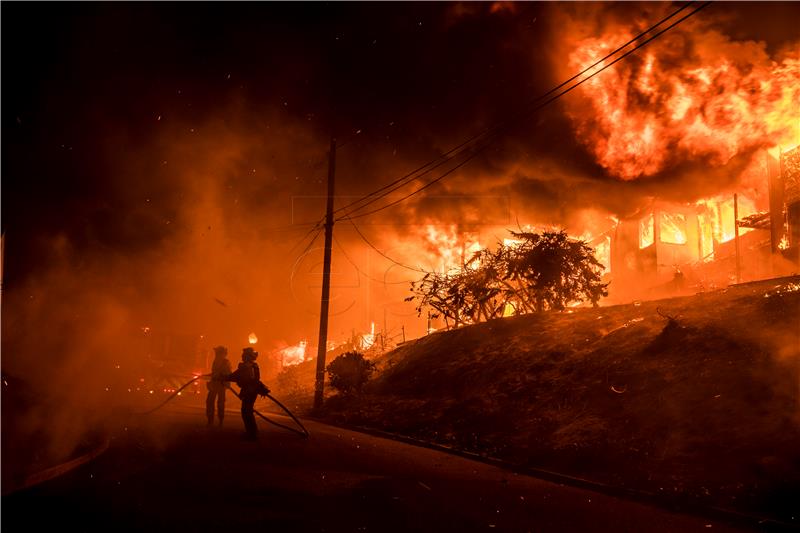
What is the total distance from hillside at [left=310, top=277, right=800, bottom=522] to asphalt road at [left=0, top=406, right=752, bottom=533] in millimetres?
1287

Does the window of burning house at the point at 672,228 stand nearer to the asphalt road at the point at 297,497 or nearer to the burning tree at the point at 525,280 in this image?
the burning tree at the point at 525,280

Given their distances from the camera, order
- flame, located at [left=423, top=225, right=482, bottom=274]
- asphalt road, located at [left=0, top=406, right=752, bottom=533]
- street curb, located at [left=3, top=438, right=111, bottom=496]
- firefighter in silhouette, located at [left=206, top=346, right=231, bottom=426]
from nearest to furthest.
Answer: asphalt road, located at [left=0, top=406, right=752, bottom=533], street curb, located at [left=3, top=438, right=111, bottom=496], firefighter in silhouette, located at [left=206, top=346, right=231, bottom=426], flame, located at [left=423, top=225, right=482, bottom=274]

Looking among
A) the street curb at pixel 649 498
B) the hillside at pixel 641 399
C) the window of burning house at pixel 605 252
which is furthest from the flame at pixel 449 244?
the street curb at pixel 649 498

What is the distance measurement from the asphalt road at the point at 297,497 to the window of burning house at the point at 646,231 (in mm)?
24908

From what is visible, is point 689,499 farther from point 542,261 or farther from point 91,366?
point 91,366

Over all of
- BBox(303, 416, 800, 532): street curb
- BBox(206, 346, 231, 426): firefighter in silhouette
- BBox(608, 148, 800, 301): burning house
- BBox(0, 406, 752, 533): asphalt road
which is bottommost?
BBox(303, 416, 800, 532): street curb

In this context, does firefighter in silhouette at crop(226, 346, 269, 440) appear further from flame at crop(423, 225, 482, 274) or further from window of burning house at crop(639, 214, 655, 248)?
window of burning house at crop(639, 214, 655, 248)

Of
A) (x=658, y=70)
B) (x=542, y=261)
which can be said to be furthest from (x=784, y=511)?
(x=658, y=70)

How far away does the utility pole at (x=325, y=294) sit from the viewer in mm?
19578

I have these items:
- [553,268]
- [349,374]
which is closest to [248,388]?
[349,374]

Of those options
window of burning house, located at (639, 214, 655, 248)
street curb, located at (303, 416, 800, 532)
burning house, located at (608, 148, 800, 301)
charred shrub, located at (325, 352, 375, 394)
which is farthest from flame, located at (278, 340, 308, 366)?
street curb, located at (303, 416, 800, 532)

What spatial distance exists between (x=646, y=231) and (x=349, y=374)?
20.1 m

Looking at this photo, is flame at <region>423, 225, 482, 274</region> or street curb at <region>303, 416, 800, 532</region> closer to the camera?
street curb at <region>303, 416, 800, 532</region>

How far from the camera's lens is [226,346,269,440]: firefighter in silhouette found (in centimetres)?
1144
